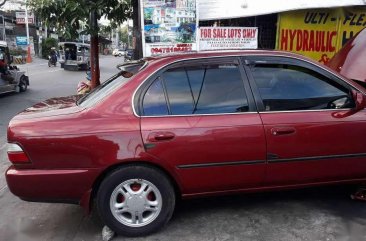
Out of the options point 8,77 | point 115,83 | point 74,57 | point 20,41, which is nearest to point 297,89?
point 115,83

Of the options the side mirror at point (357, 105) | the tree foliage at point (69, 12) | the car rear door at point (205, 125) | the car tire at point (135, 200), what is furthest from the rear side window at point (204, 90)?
the tree foliage at point (69, 12)

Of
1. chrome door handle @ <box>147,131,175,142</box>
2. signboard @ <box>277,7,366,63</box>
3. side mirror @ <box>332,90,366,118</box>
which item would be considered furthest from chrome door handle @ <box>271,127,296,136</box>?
signboard @ <box>277,7,366,63</box>

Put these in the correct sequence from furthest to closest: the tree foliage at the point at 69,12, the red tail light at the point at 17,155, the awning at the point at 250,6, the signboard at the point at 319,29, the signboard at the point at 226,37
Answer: the signboard at the point at 319,29 → the awning at the point at 250,6 → the signboard at the point at 226,37 → the tree foliage at the point at 69,12 → the red tail light at the point at 17,155

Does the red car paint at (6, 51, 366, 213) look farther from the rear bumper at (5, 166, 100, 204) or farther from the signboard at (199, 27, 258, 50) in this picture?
the signboard at (199, 27, 258, 50)

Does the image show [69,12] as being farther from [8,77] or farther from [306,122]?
[8,77]

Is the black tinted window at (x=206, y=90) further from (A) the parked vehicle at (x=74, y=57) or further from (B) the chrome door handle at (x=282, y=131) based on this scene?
(A) the parked vehicle at (x=74, y=57)

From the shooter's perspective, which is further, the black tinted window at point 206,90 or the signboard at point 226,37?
the signboard at point 226,37

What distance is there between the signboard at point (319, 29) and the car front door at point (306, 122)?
416cm

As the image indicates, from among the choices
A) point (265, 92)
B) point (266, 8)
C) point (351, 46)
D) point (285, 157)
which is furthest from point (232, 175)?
point (266, 8)

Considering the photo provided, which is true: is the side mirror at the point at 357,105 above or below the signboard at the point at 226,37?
below

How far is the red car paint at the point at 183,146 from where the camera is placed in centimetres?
347

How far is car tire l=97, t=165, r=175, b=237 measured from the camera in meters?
3.54

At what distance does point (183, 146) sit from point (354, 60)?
2.63 metres

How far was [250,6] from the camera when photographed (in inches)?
300
